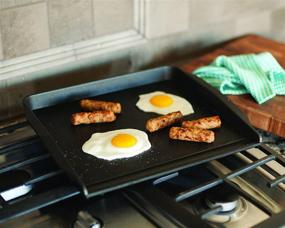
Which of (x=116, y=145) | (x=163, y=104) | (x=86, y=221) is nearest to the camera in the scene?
(x=86, y=221)

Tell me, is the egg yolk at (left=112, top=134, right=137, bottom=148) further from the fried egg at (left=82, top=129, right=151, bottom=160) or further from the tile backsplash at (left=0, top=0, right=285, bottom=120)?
the tile backsplash at (left=0, top=0, right=285, bottom=120)

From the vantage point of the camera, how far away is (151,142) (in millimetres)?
1041

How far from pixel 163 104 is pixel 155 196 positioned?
0.28 meters

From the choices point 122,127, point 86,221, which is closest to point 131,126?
point 122,127

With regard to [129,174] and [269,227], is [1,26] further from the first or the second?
[269,227]

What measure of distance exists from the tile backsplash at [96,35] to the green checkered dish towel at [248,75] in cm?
Answer: 15

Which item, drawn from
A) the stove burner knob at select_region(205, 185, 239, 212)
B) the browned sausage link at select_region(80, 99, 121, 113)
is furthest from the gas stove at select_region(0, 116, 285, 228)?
the browned sausage link at select_region(80, 99, 121, 113)

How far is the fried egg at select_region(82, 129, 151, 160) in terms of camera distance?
100 centimetres

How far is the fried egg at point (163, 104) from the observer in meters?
1.14

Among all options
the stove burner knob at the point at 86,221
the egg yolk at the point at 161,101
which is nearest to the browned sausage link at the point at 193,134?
the egg yolk at the point at 161,101

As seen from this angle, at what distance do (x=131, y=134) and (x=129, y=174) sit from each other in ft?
0.42

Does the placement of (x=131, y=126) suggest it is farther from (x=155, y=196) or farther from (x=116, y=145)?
(x=155, y=196)

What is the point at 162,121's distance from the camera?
1066 millimetres

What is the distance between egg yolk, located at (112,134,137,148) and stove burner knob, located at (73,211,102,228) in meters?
0.15
